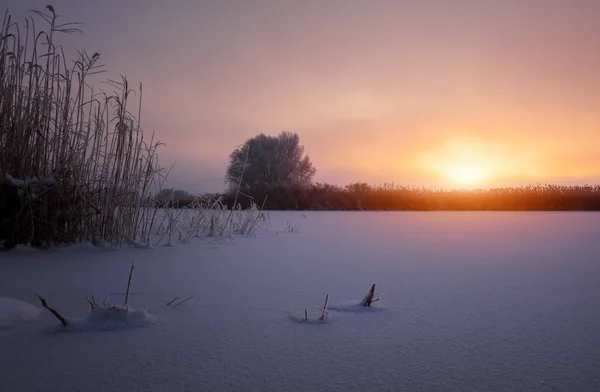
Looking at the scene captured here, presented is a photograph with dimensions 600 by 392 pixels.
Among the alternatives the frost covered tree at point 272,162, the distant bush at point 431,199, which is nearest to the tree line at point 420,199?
the distant bush at point 431,199

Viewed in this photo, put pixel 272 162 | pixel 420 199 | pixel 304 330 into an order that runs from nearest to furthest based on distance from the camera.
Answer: pixel 304 330 → pixel 420 199 → pixel 272 162

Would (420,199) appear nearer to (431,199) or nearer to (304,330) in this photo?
(431,199)

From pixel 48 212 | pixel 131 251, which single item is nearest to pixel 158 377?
pixel 131 251

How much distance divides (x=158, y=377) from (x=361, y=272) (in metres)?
1.16

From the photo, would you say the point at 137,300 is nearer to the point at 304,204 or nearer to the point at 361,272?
the point at 361,272

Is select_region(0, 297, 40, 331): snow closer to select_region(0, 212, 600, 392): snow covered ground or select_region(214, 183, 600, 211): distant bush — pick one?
select_region(0, 212, 600, 392): snow covered ground

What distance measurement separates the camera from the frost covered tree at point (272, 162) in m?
19.8

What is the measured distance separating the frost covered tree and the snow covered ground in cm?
1776

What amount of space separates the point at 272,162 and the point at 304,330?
1930cm

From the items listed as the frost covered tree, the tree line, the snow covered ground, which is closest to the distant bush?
the tree line

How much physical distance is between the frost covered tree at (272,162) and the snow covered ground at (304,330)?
699 inches

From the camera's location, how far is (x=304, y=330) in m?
0.88

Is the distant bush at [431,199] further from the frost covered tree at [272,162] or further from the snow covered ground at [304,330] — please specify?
the snow covered ground at [304,330]

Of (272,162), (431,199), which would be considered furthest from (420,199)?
(272,162)
